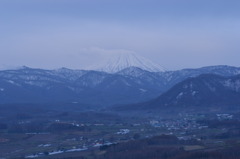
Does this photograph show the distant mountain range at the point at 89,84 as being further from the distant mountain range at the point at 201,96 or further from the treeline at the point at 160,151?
the treeline at the point at 160,151

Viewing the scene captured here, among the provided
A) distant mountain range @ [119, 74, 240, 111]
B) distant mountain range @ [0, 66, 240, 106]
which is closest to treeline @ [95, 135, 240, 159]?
distant mountain range @ [119, 74, 240, 111]

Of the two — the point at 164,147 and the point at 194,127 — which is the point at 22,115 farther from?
the point at 164,147

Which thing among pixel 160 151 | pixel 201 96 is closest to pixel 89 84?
pixel 201 96

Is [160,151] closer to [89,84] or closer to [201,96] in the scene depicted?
[201,96]

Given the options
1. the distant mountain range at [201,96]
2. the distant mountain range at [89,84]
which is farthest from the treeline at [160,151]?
the distant mountain range at [89,84]

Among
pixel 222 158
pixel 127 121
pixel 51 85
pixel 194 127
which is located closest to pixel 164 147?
pixel 222 158

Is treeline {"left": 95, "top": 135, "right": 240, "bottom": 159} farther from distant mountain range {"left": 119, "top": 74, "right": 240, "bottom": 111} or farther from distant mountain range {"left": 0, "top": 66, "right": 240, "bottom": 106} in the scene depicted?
distant mountain range {"left": 0, "top": 66, "right": 240, "bottom": 106}
